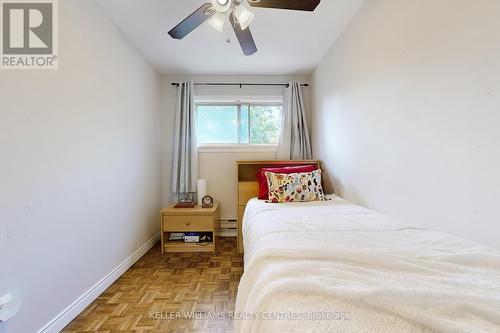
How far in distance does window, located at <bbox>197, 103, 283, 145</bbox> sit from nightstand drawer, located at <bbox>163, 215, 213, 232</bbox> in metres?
1.11

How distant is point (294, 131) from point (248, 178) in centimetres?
86

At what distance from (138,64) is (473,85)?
2.71 m

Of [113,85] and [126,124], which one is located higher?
[113,85]

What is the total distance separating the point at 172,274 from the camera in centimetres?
221

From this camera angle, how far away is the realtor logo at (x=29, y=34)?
1.25m

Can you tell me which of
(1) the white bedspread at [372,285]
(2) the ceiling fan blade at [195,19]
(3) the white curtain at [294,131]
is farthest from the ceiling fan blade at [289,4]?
(3) the white curtain at [294,131]

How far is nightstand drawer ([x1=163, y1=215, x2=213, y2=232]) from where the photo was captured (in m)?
2.71

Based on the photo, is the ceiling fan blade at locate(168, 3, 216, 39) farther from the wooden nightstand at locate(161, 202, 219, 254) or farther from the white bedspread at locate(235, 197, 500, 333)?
the wooden nightstand at locate(161, 202, 219, 254)

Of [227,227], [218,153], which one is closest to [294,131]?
[218,153]

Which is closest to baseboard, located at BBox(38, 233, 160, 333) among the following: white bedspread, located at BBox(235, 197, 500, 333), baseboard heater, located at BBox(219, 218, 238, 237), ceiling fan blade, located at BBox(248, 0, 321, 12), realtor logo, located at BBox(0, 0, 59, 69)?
baseboard heater, located at BBox(219, 218, 238, 237)

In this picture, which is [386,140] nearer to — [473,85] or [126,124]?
[473,85]

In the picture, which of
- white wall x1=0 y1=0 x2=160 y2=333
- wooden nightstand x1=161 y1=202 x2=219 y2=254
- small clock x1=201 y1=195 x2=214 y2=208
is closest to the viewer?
white wall x1=0 y1=0 x2=160 y2=333

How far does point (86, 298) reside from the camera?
169 centimetres

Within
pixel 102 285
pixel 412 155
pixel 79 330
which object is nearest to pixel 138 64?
pixel 102 285
